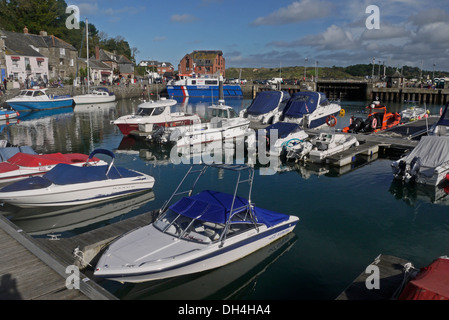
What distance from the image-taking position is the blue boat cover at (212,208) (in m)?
9.48

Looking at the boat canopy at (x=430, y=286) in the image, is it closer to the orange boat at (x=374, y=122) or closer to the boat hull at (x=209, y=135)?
the boat hull at (x=209, y=135)

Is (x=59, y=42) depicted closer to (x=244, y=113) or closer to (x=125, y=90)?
(x=125, y=90)

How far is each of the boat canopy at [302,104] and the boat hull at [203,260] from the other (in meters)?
20.5

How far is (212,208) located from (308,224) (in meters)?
→ 4.65

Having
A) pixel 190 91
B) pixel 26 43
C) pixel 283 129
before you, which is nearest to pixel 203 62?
pixel 190 91

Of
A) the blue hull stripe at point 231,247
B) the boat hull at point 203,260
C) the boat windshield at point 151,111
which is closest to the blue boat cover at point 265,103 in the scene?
the boat windshield at point 151,111

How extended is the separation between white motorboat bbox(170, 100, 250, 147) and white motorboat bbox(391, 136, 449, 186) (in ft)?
39.8

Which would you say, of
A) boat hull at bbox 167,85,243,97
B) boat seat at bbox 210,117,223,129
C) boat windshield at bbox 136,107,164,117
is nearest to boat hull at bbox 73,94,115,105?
boat hull at bbox 167,85,243,97

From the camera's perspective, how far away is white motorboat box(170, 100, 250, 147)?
2459cm

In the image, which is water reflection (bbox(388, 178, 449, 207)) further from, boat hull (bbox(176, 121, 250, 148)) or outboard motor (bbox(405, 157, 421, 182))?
boat hull (bbox(176, 121, 250, 148))

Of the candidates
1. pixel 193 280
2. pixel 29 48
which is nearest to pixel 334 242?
pixel 193 280

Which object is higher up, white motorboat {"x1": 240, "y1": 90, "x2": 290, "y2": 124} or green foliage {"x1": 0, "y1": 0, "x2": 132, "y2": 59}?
green foliage {"x1": 0, "y1": 0, "x2": 132, "y2": 59}

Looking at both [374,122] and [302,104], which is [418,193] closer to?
[374,122]
